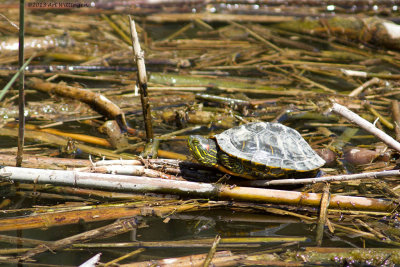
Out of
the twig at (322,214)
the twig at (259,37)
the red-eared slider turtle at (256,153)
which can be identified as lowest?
the twig at (322,214)

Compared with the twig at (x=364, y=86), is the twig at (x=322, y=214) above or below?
below

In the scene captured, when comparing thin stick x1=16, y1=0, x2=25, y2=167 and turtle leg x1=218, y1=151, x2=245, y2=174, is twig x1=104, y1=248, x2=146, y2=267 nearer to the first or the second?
turtle leg x1=218, y1=151, x2=245, y2=174

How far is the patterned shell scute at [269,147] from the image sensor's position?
3.54 m

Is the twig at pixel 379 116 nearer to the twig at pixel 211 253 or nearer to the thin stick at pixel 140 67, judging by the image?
the thin stick at pixel 140 67

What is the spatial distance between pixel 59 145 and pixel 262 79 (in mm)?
3439

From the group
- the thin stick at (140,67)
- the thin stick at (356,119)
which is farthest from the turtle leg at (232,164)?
the thin stick at (140,67)

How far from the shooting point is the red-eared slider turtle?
3.54 meters

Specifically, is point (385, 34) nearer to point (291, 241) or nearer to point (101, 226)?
point (291, 241)

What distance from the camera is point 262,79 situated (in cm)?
679

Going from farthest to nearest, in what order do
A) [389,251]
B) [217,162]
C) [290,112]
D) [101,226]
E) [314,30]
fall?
[314,30] → [290,112] → [217,162] → [101,226] → [389,251]

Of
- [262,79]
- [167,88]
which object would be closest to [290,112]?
[262,79]

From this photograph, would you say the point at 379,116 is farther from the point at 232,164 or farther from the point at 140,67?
the point at 140,67

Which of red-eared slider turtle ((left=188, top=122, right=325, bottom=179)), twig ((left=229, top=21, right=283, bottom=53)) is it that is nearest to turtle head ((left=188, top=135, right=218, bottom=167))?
red-eared slider turtle ((left=188, top=122, right=325, bottom=179))

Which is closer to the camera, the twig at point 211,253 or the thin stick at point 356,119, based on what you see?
the twig at point 211,253
